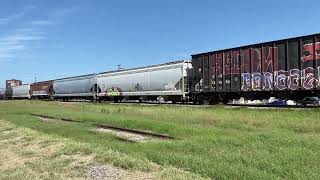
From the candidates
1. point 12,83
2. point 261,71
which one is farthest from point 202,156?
point 12,83

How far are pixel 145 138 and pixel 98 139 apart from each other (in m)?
1.47

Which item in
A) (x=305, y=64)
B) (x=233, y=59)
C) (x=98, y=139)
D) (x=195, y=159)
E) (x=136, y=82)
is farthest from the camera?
(x=136, y=82)

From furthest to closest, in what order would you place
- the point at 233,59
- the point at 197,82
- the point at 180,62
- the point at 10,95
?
1. the point at 10,95
2. the point at 180,62
3. the point at 197,82
4. the point at 233,59

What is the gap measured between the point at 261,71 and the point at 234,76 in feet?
9.34

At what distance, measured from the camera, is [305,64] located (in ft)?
85.7

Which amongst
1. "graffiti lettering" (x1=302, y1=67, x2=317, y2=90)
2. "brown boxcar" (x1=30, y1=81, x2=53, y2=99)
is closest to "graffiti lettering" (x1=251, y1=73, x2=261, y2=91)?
"graffiti lettering" (x1=302, y1=67, x2=317, y2=90)

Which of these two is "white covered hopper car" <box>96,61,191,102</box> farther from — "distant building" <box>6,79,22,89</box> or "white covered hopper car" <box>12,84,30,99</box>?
"distant building" <box>6,79,22,89</box>

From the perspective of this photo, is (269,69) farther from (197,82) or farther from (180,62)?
(180,62)

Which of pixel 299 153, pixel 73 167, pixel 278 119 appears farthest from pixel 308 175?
pixel 278 119

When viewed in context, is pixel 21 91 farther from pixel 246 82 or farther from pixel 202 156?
pixel 202 156

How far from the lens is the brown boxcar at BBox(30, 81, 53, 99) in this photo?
262ft

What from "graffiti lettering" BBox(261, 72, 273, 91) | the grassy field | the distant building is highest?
the distant building

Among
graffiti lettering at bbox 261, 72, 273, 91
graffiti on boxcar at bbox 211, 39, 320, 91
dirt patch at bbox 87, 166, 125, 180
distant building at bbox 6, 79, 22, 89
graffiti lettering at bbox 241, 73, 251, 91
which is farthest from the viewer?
distant building at bbox 6, 79, 22, 89

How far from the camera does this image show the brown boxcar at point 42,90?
7997 centimetres
